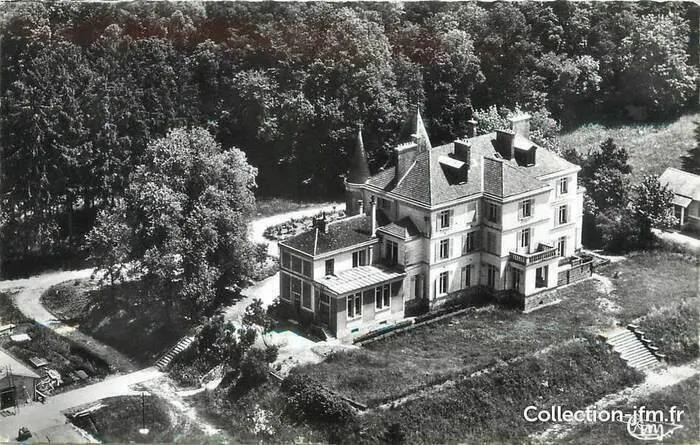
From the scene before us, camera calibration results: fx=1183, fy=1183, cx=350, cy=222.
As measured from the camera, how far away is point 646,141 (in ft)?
295

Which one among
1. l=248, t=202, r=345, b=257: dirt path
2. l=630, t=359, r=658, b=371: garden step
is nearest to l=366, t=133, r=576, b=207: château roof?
l=630, t=359, r=658, b=371: garden step

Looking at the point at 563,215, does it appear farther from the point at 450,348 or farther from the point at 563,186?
the point at 450,348

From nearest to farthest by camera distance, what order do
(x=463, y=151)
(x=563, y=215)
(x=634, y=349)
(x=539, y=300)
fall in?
(x=634, y=349) → (x=463, y=151) → (x=539, y=300) → (x=563, y=215)

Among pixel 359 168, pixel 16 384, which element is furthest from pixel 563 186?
pixel 16 384

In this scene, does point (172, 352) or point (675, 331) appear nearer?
point (172, 352)

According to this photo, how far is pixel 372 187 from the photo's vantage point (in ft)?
228

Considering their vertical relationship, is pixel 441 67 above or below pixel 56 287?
above

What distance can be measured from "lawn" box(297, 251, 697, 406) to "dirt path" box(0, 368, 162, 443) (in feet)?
31.2

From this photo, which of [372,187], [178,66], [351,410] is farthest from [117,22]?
[351,410]

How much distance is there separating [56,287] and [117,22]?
2164 centimetres

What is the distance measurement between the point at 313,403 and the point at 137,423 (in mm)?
8926

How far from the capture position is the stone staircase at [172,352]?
65.1m

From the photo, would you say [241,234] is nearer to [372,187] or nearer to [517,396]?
[372,187]

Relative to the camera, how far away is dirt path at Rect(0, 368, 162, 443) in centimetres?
5838
